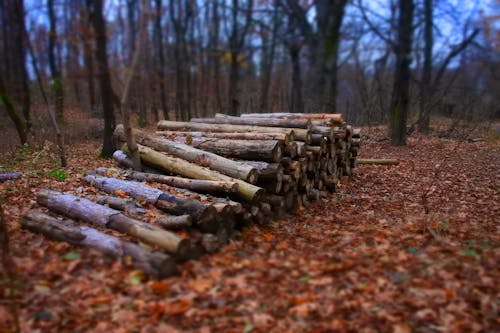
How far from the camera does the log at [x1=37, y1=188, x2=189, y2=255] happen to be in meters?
4.17

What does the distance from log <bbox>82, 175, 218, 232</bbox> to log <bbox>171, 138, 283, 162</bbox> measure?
156 centimetres

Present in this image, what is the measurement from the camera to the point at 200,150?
670 centimetres

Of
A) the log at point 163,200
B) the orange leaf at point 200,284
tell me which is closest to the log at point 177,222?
the log at point 163,200

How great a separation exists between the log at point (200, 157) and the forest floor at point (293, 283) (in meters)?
0.88

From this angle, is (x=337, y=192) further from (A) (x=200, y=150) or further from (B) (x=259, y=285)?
(B) (x=259, y=285)

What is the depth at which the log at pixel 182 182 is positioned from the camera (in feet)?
18.3

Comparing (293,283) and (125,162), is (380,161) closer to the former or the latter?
(125,162)

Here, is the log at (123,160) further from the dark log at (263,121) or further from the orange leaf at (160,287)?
the orange leaf at (160,287)

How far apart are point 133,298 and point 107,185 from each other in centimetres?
291

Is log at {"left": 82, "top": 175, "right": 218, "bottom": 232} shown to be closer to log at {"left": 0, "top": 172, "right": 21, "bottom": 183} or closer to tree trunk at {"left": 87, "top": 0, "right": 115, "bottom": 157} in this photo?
log at {"left": 0, "top": 172, "right": 21, "bottom": 183}

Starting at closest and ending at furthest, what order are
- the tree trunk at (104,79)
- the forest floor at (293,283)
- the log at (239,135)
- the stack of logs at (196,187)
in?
the forest floor at (293,283)
the stack of logs at (196,187)
the log at (239,135)
the tree trunk at (104,79)

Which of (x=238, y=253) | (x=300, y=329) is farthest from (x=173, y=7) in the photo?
(x=300, y=329)

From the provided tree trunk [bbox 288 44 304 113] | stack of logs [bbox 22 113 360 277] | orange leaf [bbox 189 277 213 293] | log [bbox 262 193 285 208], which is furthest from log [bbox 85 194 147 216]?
tree trunk [bbox 288 44 304 113]

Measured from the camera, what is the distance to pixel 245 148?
652cm
